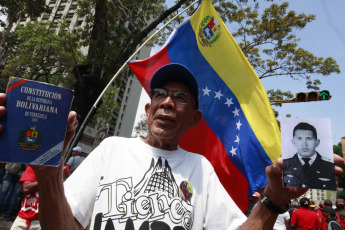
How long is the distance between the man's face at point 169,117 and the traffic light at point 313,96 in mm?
4729

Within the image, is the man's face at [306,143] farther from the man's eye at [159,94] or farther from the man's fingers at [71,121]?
the man's fingers at [71,121]

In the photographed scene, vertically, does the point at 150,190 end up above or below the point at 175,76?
below

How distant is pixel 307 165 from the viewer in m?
1.28

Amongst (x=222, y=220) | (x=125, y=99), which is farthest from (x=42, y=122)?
(x=125, y=99)

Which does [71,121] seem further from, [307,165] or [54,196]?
[307,165]

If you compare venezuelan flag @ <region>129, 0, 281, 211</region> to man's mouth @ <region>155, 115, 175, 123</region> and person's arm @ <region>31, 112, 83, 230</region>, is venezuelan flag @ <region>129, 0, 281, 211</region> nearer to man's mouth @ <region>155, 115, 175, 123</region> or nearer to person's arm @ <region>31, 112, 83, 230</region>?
man's mouth @ <region>155, 115, 175, 123</region>

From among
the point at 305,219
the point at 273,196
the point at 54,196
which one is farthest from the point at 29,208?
the point at 305,219

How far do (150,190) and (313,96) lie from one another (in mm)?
5761

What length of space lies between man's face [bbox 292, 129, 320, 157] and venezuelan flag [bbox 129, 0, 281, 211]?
1877 mm

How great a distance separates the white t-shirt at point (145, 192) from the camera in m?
1.39

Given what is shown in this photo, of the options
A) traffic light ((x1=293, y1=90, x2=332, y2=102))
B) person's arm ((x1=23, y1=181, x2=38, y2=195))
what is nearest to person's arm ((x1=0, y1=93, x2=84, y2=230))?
person's arm ((x1=23, y1=181, x2=38, y2=195))

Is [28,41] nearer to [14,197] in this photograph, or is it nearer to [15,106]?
[14,197]

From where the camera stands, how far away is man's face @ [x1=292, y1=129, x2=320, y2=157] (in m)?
1.29

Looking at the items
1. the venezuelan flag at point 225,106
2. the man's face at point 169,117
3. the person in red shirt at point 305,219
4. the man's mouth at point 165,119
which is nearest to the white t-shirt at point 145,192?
the man's face at point 169,117
